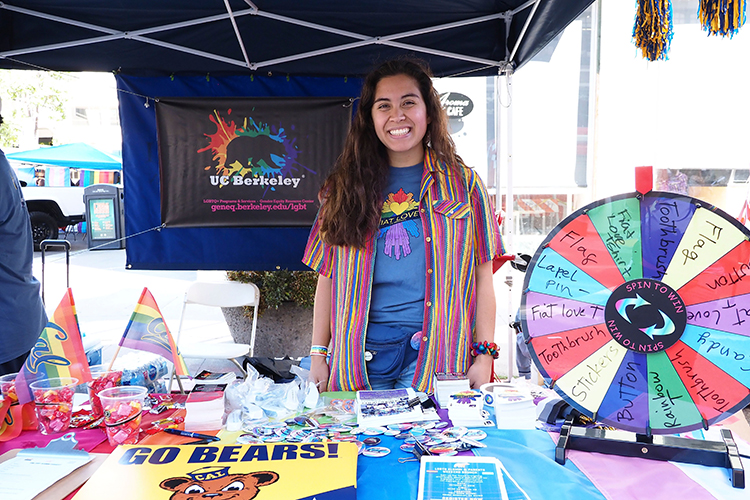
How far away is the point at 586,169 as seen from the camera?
666cm

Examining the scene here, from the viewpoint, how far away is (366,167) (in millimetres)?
1809

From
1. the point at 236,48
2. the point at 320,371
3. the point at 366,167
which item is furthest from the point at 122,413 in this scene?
the point at 236,48

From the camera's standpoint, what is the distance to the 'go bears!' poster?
2.98 feet

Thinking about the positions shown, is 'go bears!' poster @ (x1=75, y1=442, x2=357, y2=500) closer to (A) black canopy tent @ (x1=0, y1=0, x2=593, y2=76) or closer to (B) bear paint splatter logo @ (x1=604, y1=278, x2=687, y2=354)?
(B) bear paint splatter logo @ (x1=604, y1=278, x2=687, y2=354)

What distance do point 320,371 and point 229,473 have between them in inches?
33.7

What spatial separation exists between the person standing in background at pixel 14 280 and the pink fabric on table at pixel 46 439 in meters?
1.16

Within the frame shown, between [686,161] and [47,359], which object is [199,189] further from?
[686,161]

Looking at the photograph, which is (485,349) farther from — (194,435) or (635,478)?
(194,435)

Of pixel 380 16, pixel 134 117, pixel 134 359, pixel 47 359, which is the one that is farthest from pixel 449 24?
pixel 47 359

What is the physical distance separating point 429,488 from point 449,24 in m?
2.29

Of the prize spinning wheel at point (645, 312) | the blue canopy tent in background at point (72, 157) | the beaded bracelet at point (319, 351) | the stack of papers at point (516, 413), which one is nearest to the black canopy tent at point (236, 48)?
the prize spinning wheel at point (645, 312)

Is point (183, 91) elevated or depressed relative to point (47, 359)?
elevated

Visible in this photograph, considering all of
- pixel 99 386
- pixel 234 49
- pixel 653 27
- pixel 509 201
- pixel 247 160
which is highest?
pixel 234 49

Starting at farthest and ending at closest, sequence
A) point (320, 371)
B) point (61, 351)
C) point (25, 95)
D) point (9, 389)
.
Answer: point (25, 95), point (320, 371), point (61, 351), point (9, 389)
